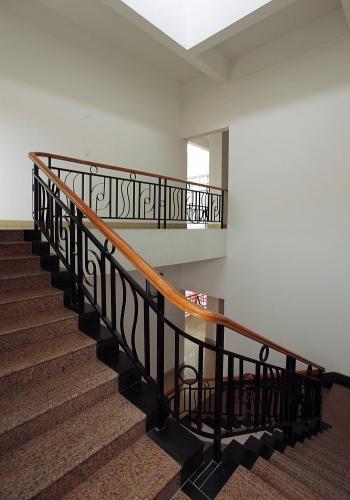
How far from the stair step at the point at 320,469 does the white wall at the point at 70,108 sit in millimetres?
4497

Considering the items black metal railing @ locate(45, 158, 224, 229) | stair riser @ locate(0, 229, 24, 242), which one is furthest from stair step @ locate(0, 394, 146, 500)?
black metal railing @ locate(45, 158, 224, 229)

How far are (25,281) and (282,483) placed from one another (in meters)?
2.42

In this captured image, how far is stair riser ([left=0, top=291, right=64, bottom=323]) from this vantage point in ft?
6.51

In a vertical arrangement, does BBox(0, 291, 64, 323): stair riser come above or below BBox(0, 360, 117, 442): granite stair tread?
above

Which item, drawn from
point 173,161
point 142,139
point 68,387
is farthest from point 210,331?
point 68,387

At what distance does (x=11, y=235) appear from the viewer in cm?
281

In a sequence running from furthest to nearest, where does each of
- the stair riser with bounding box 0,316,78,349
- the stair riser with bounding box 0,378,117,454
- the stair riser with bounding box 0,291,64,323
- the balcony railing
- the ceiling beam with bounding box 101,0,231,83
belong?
1. the balcony railing
2. the ceiling beam with bounding box 101,0,231,83
3. the stair riser with bounding box 0,291,64,323
4. the stair riser with bounding box 0,316,78,349
5. the stair riser with bounding box 0,378,117,454

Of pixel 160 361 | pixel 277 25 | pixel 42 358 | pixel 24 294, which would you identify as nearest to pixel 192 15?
pixel 277 25

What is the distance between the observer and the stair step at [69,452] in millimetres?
1194

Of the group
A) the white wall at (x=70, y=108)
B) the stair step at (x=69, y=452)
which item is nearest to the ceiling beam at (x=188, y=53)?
the white wall at (x=70, y=108)

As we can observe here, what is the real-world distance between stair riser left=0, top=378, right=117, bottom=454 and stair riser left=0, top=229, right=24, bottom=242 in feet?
6.39

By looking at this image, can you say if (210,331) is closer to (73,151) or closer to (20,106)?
(73,151)

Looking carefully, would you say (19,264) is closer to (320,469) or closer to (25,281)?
(25,281)

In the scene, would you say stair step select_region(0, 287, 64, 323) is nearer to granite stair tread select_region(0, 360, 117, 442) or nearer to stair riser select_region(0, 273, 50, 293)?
stair riser select_region(0, 273, 50, 293)
